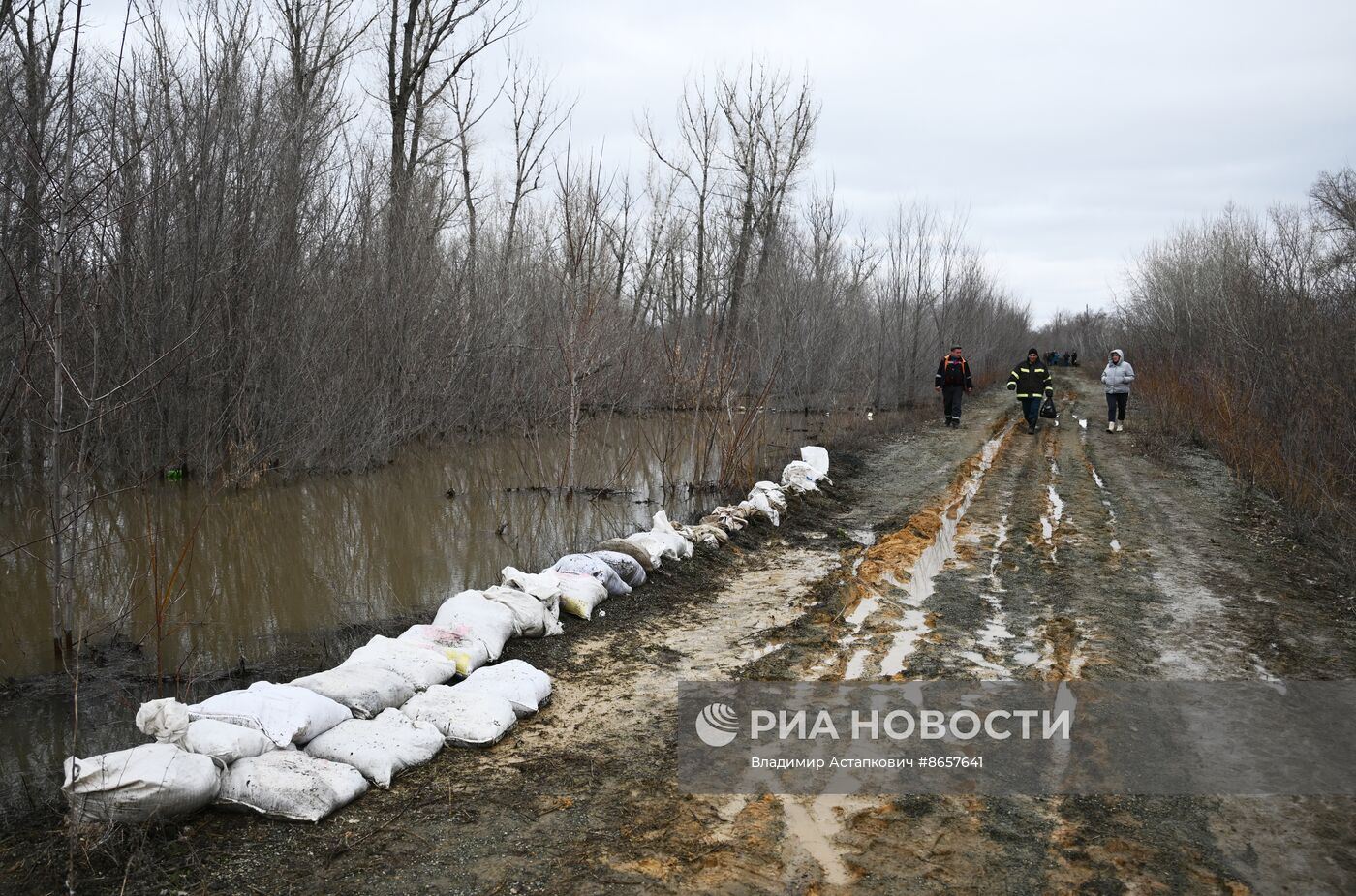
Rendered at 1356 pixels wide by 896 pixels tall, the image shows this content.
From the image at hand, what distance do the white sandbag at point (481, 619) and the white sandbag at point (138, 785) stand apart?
1.64 meters

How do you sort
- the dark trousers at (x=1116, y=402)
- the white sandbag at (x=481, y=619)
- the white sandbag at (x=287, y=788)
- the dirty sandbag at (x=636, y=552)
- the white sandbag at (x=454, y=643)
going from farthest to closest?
the dark trousers at (x=1116, y=402), the dirty sandbag at (x=636, y=552), the white sandbag at (x=481, y=619), the white sandbag at (x=454, y=643), the white sandbag at (x=287, y=788)

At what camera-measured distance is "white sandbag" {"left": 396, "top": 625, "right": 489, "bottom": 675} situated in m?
4.14

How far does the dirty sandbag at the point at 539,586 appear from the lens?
4930mm

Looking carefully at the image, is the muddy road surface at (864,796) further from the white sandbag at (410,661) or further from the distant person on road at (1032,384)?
the distant person on road at (1032,384)

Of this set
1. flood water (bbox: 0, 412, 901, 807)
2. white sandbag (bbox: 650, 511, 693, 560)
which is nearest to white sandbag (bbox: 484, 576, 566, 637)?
flood water (bbox: 0, 412, 901, 807)

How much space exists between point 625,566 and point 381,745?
8.83 feet

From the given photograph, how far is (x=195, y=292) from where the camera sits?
8672 mm

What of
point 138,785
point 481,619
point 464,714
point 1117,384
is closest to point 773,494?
point 481,619

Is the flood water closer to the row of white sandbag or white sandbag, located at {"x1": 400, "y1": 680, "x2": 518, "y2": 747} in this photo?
the row of white sandbag

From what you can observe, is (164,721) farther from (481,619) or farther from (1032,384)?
(1032,384)

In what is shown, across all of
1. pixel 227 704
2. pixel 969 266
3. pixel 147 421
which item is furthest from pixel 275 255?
pixel 969 266

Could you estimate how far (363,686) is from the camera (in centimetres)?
363

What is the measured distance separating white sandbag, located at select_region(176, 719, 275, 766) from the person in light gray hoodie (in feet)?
43.5

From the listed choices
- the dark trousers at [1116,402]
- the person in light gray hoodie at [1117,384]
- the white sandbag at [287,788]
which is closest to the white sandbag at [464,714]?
the white sandbag at [287,788]
